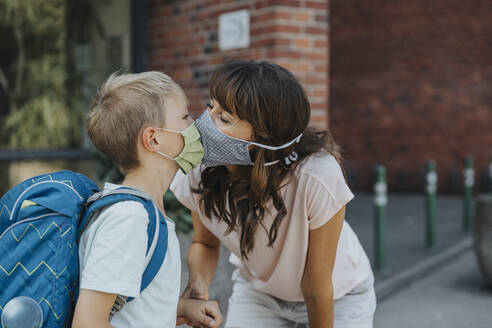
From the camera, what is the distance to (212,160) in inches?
84.3

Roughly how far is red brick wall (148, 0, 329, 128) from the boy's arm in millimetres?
3768

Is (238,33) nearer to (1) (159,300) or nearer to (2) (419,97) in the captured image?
(1) (159,300)

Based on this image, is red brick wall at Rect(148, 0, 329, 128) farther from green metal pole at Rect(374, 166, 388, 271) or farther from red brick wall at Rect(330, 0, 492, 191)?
red brick wall at Rect(330, 0, 492, 191)

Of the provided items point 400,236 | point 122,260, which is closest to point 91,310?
point 122,260

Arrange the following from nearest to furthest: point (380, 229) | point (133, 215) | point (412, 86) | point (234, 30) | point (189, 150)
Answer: point (133, 215) < point (189, 150) < point (234, 30) < point (380, 229) < point (412, 86)

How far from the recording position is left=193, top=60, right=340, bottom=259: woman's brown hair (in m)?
2.01

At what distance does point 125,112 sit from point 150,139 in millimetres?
110

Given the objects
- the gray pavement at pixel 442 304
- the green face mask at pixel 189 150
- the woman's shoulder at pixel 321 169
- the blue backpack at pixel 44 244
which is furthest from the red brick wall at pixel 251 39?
the blue backpack at pixel 44 244

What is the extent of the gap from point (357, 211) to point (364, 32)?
18.6ft

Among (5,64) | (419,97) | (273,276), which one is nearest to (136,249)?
(273,276)

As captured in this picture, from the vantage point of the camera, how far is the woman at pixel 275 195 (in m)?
2.04

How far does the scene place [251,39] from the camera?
5211mm

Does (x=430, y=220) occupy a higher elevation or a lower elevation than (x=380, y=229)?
lower

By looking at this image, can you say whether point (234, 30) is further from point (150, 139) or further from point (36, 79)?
point (150, 139)
